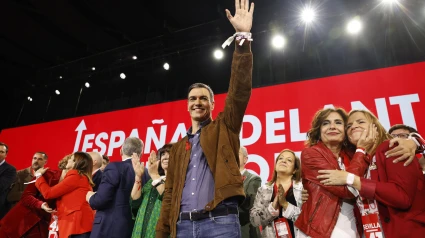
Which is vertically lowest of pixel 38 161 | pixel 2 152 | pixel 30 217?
pixel 30 217

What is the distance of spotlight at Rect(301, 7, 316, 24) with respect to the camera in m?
5.39

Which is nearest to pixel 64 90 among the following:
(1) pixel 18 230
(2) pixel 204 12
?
(2) pixel 204 12

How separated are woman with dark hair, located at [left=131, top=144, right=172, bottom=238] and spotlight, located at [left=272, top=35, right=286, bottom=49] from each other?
3.91 m

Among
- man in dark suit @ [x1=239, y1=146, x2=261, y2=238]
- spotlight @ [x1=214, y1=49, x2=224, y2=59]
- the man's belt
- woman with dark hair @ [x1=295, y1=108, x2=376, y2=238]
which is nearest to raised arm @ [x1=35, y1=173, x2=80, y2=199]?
man in dark suit @ [x1=239, y1=146, x2=261, y2=238]

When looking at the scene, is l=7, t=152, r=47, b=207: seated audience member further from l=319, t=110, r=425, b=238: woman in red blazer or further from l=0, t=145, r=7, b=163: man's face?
l=319, t=110, r=425, b=238: woman in red blazer

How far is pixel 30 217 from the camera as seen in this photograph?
3.38 m

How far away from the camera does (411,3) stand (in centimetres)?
499

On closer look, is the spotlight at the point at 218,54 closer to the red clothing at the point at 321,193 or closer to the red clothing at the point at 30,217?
the red clothing at the point at 30,217

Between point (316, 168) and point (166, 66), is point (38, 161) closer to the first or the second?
point (166, 66)

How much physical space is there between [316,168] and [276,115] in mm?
3012

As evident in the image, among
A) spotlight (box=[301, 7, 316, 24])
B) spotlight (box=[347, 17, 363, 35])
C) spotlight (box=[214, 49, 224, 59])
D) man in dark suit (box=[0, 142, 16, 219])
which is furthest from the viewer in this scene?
spotlight (box=[214, 49, 224, 59])

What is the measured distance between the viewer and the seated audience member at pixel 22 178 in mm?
4547

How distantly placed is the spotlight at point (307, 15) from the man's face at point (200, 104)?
13.8 feet

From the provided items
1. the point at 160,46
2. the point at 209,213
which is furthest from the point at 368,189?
the point at 160,46
